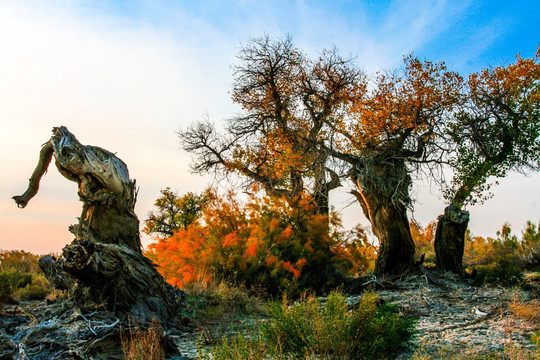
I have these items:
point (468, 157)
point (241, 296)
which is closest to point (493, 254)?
point (468, 157)

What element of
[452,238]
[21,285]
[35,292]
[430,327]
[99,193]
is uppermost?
[99,193]

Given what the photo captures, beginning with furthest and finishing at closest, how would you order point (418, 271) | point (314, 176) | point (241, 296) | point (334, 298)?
point (314, 176)
point (418, 271)
point (241, 296)
point (334, 298)

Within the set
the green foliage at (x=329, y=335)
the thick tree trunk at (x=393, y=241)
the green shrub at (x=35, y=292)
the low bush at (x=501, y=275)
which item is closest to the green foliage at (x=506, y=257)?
the low bush at (x=501, y=275)

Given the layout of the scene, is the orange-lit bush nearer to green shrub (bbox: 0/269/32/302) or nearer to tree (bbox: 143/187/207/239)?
green shrub (bbox: 0/269/32/302)

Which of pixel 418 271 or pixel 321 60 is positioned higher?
pixel 321 60

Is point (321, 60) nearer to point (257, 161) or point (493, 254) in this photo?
point (257, 161)

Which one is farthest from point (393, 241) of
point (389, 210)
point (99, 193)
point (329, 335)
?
point (329, 335)

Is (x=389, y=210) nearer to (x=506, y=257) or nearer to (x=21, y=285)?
(x=506, y=257)

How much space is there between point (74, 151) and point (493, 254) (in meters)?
14.8

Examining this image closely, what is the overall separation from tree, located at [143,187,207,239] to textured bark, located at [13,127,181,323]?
1398 centimetres

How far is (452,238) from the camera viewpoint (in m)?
12.8

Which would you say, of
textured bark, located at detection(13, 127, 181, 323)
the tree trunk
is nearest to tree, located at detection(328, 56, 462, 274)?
the tree trunk

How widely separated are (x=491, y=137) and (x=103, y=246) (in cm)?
1131

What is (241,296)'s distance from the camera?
884 cm
